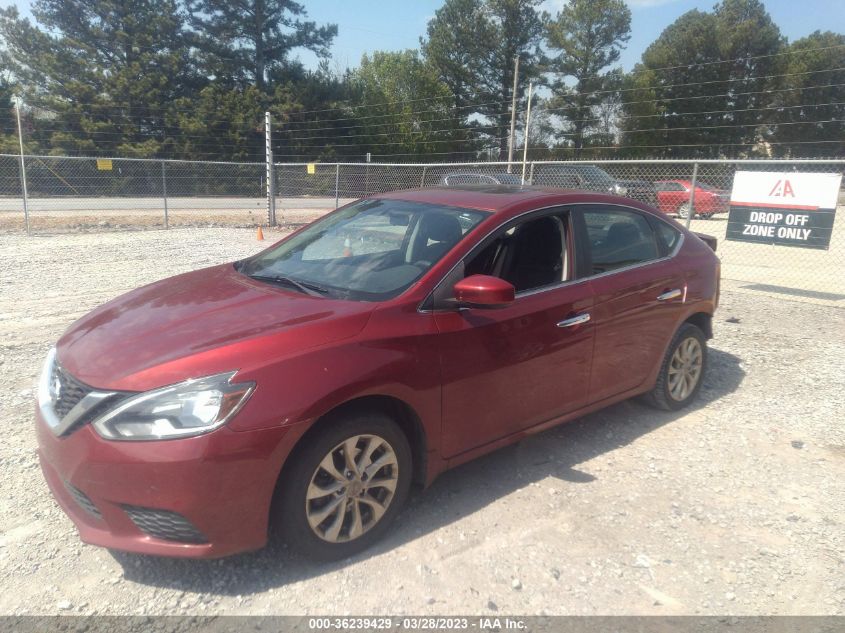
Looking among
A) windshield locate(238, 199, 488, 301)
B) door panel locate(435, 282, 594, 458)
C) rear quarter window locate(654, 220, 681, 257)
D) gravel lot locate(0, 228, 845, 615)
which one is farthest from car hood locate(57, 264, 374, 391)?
rear quarter window locate(654, 220, 681, 257)

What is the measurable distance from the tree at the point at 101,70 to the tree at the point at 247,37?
1944 millimetres

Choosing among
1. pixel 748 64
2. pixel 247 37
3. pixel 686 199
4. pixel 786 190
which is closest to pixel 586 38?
Result: pixel 748 64

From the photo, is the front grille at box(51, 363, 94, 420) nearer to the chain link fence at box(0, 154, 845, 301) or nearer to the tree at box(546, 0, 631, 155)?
the chain link fence at box(0, 154, 845, 301)

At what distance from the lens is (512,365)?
340cm

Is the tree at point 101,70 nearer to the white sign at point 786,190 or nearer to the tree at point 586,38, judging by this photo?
the tree at point 586,38

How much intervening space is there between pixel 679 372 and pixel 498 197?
2023 mm

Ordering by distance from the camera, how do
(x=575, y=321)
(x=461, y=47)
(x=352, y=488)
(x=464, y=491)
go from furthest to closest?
1. (x=461, y=47)
2. (x=575, y=321)
3. (x=464, y=491)
4. (x=352, y=488)

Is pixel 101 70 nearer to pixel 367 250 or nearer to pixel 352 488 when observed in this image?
pixel 367 250

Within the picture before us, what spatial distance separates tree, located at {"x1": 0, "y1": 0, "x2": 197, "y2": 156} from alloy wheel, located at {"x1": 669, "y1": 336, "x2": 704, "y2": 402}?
117 ft

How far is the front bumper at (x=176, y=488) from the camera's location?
2.39 m

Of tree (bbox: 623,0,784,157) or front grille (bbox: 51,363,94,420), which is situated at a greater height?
tree (bbox: 623,0,784,157)

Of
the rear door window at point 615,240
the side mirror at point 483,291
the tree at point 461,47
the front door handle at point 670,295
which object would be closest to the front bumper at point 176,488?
the side mirror at point 483,291

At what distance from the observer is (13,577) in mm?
2727

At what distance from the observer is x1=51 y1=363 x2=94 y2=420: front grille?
8.57ft
